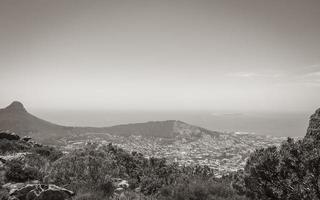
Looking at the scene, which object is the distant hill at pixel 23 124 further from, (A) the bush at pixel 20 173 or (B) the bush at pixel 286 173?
(B) the bush at pixel 286 173

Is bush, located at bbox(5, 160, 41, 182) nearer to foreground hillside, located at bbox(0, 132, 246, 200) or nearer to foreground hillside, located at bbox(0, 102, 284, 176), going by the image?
foreground hillside, located at bbox(0, 132, 246, 200)

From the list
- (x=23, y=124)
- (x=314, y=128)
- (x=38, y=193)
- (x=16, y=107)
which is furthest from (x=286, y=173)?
(x=16, y=107)

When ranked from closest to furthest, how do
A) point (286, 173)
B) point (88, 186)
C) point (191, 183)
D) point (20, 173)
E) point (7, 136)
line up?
point (88, 186)
point (286, 173)
point (191, 183)
point (20, 173)
point (7, 136)

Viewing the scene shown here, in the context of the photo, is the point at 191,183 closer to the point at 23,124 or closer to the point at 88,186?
the point at 88,186

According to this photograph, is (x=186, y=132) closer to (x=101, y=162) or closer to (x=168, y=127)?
(x=168, y=127)

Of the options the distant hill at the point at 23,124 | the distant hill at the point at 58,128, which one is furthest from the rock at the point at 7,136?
the distant hill at the point at 23,124

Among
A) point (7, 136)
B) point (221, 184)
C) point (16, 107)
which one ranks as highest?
point (16, 107)

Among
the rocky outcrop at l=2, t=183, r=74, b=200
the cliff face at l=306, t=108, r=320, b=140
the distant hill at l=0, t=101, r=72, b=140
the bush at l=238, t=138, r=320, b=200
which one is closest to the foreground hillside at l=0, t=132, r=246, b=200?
the rocky outcrop at l=2, t=183, r=74, b=200

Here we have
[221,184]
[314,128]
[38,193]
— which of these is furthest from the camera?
[314,128]
